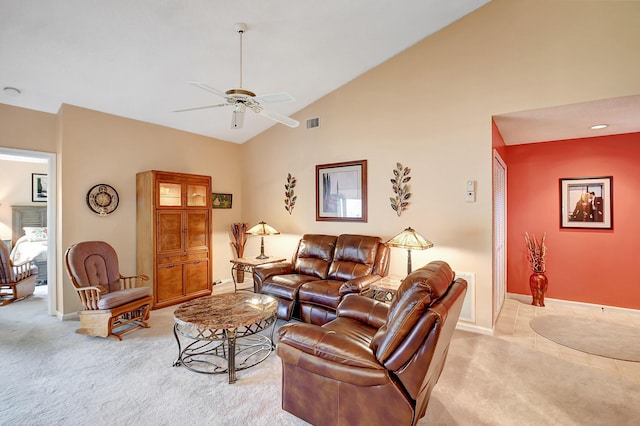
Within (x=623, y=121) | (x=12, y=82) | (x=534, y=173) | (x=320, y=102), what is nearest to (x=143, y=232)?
(x=12, y=82)

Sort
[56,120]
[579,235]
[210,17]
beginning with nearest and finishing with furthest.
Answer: [210,17] → [56,120] → [579,235]

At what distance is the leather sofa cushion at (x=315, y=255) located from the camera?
166 inches

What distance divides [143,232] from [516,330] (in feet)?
17.2

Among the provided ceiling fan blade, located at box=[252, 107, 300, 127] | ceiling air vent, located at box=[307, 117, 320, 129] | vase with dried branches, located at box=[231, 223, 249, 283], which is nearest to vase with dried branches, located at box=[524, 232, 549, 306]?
ceiling air vent, located at box=[307, 117, 320, 129]

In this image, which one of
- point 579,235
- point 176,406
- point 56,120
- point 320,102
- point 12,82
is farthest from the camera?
point 320,102

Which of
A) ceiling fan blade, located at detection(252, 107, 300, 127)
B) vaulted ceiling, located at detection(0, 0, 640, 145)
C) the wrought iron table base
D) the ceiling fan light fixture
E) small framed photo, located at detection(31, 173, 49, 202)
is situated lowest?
the wrought iron table base

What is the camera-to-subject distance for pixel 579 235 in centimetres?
448

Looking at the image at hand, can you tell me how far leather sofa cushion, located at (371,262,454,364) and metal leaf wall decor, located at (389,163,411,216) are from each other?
239 centimetres

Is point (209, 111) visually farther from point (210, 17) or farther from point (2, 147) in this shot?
point (2, 147)

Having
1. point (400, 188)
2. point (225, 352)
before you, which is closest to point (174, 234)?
point (225, 352)

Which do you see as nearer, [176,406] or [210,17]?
[176,406]

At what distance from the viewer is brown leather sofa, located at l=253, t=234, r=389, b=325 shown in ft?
11.6

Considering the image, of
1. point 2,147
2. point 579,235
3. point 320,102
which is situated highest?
point 320,102

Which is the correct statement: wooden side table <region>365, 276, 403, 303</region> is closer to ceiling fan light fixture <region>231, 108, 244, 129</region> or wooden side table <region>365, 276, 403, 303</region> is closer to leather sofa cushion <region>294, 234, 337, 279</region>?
leather sofa cushion <region>294, 234, 337, 279</region>
